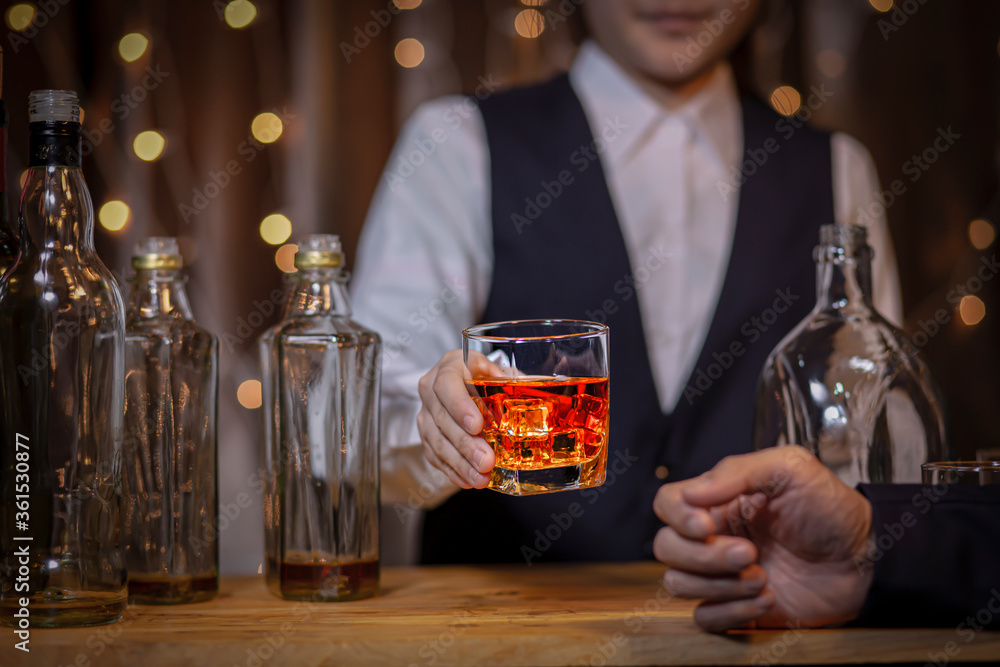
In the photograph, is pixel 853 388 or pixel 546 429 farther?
pixel 853 388

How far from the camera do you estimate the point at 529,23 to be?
6.29ft

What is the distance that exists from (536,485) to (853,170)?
1295mm

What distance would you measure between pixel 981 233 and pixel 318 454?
5.77 ft

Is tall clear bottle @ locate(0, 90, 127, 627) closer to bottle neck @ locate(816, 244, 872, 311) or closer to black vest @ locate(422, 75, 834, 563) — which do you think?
bottle neck @ locate(816, 244, 872, 311)

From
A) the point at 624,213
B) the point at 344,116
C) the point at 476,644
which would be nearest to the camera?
the point at 476,644

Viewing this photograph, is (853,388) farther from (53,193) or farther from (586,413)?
(53,193)

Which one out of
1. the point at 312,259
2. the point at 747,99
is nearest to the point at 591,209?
the point at 747,99

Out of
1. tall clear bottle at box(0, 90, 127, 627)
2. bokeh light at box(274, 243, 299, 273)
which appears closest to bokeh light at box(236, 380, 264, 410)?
bokeh light at box(274, 243, 299, 273)

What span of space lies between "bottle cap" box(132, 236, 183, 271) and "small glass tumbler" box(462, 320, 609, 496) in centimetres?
32

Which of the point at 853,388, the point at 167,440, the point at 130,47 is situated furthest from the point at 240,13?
the point at 853,388

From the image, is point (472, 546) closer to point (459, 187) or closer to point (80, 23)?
point (459, 187)

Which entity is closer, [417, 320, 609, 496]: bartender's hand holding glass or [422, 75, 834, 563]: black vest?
[417, 320, 609, 496]: bartender's hand holding glass

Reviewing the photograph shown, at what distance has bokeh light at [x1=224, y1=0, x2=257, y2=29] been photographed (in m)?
1.82

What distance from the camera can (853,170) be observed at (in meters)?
1.66
